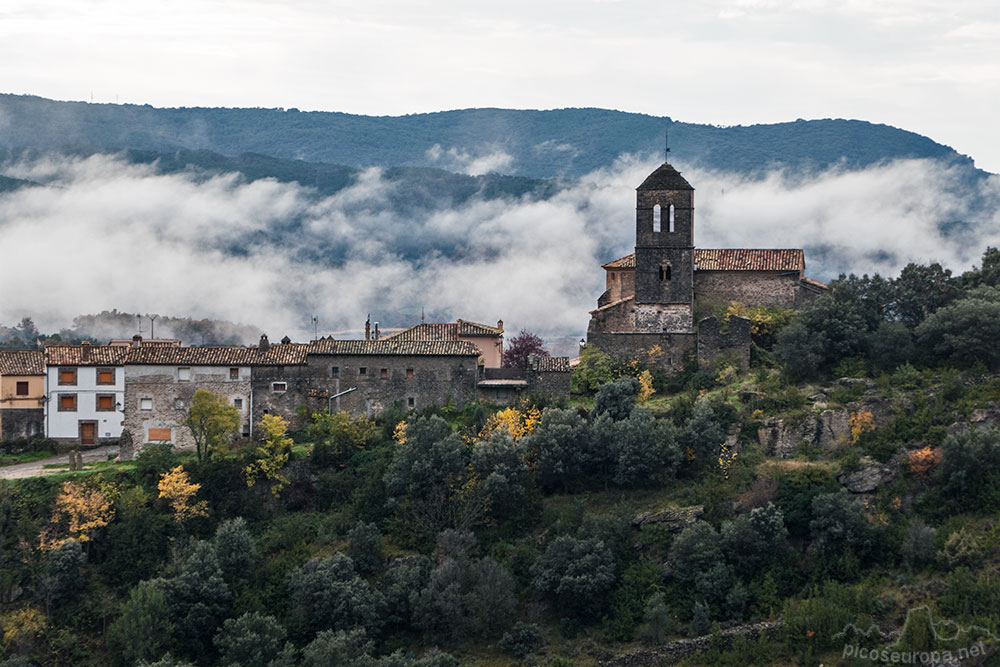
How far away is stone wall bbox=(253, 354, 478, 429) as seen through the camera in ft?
201

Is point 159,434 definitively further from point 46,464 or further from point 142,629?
point 142,629

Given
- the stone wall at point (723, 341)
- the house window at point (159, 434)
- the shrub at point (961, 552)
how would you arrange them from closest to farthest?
the shrub at point (961, 552), the house window at point (159, 434), the stone wall at point (723, 341)

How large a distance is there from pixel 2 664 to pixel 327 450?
14849mm

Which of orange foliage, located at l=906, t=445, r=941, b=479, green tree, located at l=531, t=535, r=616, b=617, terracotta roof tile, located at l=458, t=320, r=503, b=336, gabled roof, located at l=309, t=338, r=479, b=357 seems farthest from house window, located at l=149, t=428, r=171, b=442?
orange foliage, located at l=906, t=445, r=941, b=479

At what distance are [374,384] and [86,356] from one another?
38.8 ft

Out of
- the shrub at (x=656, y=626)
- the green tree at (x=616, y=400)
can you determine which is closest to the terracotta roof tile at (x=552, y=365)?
the green tree at (x=616, y=400)

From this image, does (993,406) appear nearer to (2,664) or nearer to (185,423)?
(185,423)

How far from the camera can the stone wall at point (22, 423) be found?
201 ft

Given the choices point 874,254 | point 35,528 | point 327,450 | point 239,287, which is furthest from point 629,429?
point 239,287

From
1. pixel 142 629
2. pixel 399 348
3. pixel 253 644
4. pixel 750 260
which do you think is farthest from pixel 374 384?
pixel 750 260

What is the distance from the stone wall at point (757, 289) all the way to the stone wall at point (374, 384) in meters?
11.7

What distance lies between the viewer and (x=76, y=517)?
53.5 metres

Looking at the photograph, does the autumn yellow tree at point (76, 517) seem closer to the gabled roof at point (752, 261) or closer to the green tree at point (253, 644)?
the green tree at point (253, 644)

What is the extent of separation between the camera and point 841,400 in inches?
2215
